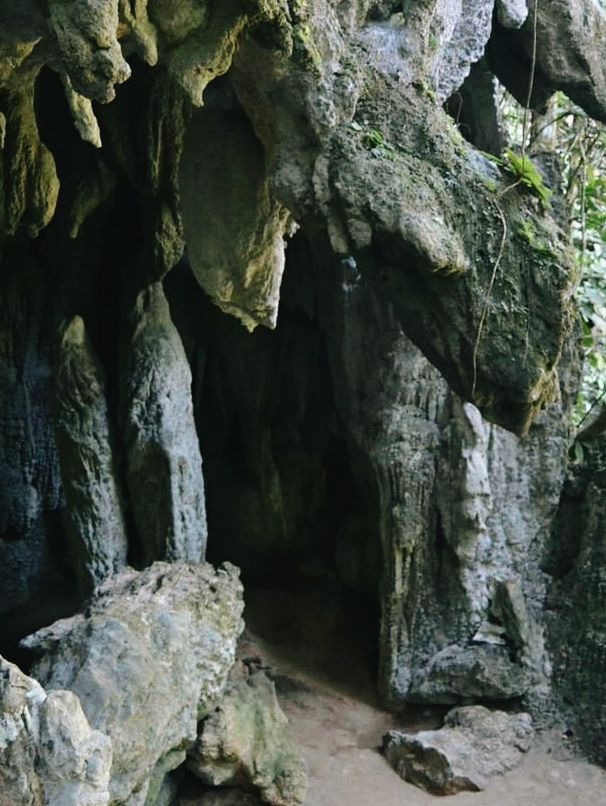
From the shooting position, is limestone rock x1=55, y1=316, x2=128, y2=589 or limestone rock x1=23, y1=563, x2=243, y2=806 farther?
limestone rock x1=55, y1=316, x2=128, y2=589

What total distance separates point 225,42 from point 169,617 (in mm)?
1922

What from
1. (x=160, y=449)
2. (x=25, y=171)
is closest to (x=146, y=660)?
(x=160, y=449)

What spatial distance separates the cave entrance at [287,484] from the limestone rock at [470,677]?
479 mm

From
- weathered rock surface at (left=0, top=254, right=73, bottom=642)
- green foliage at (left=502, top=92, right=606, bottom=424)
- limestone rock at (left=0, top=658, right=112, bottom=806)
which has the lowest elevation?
limestone rock at (left=0, top=658, right=112, bottom=806)

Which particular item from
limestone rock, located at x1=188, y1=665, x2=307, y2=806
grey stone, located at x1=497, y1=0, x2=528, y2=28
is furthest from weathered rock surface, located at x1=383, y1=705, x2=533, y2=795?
grey stone, located at x1=497, y1=0, x2=528, y2=28

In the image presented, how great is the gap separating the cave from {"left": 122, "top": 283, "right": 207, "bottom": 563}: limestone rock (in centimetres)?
1

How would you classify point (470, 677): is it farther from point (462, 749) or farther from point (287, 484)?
point (287, 484)

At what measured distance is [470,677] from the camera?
4.89 metres

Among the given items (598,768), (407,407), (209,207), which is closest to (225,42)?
(209,207)

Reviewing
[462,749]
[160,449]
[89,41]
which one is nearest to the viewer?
[89,41]

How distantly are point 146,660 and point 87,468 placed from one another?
1214 mm

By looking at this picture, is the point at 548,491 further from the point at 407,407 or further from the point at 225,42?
the point at 225,42

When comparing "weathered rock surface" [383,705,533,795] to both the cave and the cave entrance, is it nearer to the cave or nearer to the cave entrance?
the cave

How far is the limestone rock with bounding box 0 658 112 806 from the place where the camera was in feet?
7.71
